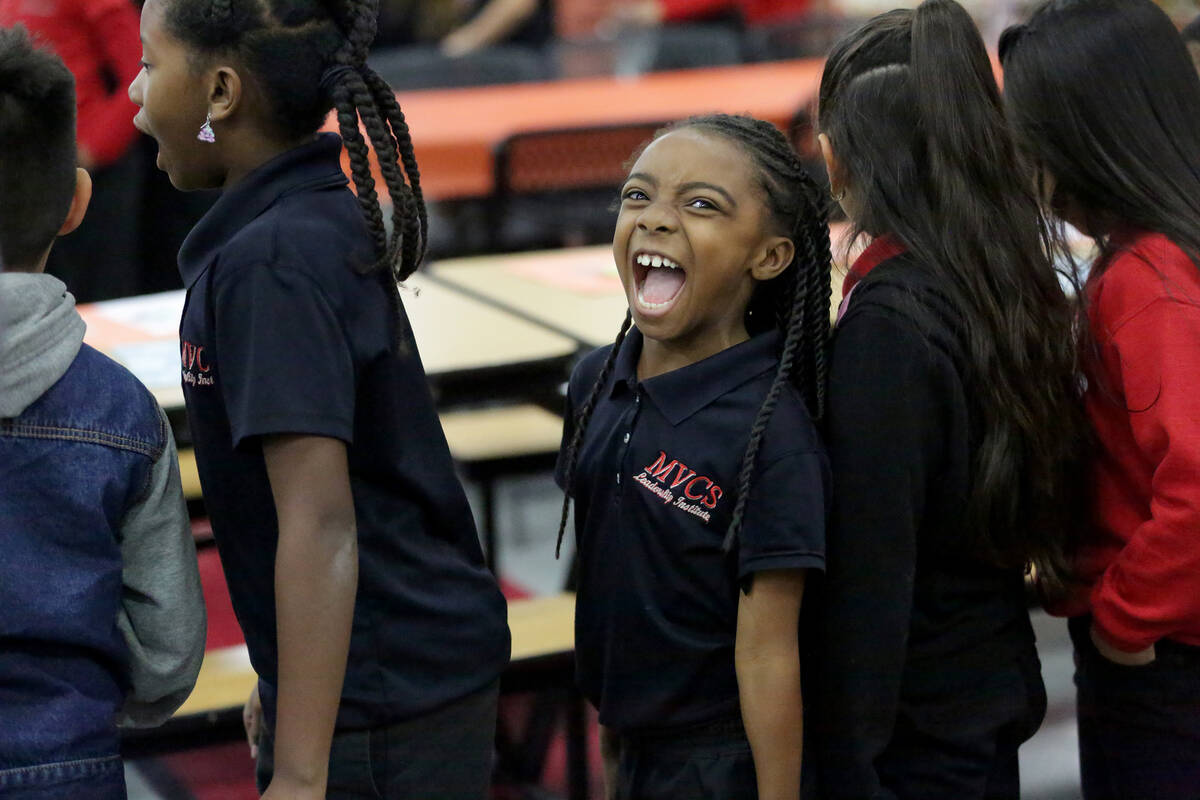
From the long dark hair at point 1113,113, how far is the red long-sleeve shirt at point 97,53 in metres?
2.19

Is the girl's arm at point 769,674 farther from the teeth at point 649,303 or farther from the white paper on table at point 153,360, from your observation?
the white paper on table at point 153,360

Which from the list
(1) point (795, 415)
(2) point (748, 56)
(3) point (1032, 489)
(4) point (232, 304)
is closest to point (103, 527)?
(4) point (232, 304)

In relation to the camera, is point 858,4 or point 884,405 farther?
point 858,4

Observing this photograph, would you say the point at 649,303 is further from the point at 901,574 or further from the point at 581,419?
the point at 901,574

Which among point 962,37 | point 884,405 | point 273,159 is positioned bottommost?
point 884,405

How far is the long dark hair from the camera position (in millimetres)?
1621

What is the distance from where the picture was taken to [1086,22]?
64.5 inches

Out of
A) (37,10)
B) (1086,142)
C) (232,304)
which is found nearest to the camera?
(232,304)

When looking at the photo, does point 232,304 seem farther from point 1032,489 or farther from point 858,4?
point 858,4

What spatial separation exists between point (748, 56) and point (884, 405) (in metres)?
5.42

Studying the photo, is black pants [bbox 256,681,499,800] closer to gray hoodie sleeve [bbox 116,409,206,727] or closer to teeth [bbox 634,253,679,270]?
gray hoodie sleeve [bbox 116,409,206,727]

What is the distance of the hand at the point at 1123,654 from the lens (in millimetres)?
1645

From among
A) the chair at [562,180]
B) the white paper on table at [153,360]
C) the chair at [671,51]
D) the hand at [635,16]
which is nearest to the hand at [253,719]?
the white paper on table at [153,360]

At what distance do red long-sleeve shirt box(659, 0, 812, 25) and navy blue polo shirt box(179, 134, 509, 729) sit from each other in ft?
19.3
